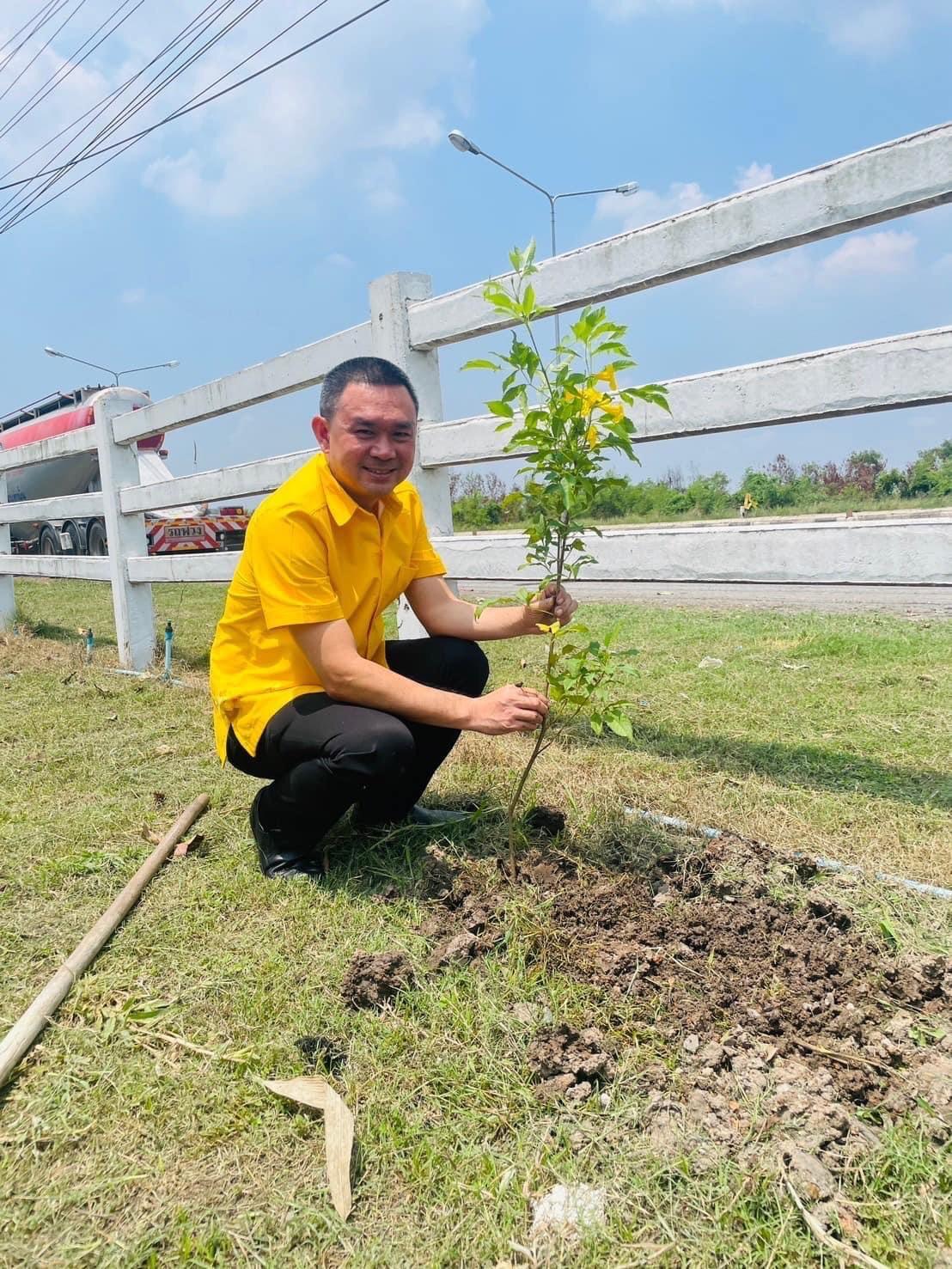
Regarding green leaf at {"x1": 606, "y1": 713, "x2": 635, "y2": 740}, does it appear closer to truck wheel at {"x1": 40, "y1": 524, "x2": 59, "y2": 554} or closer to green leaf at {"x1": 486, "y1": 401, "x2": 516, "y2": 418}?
green leaf at {"x1": 486, "y1": 401, "x2": 516, "y2": 418}

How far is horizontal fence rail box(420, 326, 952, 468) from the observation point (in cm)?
227

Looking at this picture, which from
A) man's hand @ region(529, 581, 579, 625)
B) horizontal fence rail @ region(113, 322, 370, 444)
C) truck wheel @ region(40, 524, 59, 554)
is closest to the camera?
man's hand @ region(529, 581, 579, 625)

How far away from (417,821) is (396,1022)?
38.8 inches

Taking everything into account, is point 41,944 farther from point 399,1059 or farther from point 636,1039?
point 636,1039

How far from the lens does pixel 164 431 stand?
5.67 meters

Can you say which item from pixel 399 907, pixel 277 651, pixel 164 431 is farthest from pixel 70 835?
pixel 164 431

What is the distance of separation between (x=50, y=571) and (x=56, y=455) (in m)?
0.96

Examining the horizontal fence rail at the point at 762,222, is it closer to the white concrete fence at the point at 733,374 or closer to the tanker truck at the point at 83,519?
the white concrete fence at the point at 733,374

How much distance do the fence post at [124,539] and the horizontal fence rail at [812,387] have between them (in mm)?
4280

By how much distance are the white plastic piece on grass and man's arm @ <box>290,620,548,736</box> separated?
92 centimetres

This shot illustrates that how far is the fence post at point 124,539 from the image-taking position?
5.99 metres

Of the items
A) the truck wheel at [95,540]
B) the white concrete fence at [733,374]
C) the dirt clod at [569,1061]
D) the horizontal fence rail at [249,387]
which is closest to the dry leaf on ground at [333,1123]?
the dirt clod at [569,1061]

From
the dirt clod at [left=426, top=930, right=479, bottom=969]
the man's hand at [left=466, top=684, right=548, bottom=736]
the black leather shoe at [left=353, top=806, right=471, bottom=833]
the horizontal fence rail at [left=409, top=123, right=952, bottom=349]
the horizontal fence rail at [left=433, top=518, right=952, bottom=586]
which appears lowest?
the dirt clod at [left=426, top=930, right=479, bottom=969]

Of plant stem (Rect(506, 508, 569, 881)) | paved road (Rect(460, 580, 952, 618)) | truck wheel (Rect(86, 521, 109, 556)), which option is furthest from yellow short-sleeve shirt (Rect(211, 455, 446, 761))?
truck wheel (Rect(86, 521, 109, 556))
